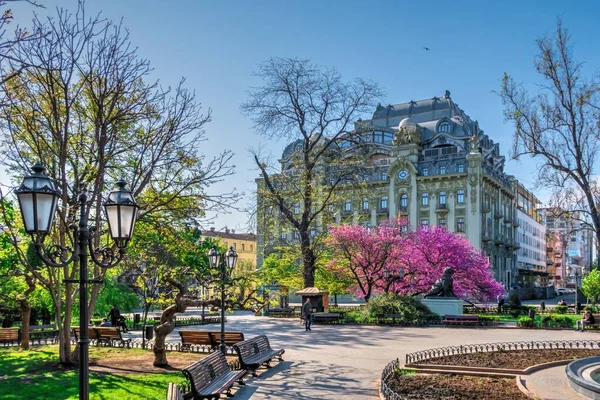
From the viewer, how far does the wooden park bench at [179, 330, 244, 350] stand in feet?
58.5

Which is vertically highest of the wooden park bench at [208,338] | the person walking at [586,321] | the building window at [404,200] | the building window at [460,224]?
the building window at [404,200]

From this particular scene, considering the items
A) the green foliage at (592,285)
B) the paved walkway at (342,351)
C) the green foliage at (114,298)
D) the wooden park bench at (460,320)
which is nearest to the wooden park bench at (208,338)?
the paved walkway at (342,351)

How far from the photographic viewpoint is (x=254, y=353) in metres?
14.6

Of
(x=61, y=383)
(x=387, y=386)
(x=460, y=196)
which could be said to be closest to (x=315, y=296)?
(x=61, y=383)

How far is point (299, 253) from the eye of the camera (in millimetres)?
37406

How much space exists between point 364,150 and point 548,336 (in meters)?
16.0

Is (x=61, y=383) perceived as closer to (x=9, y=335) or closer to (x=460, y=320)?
(x=9, y=335)

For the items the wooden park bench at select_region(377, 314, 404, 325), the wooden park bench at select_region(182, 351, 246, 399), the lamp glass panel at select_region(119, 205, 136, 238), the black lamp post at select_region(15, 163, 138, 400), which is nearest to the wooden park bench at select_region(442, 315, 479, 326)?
the wooden park bench at select_region(377, 314, 404, 325)

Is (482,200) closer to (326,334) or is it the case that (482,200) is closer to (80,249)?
(326,334)

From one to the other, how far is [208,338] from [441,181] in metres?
50.7

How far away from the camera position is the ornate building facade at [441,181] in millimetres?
62812

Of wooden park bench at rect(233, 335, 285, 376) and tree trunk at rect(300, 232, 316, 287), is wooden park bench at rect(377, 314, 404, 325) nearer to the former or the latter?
tree trunk at rect(300, 232, 316, 287)

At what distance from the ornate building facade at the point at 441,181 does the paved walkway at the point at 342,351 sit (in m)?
35.4

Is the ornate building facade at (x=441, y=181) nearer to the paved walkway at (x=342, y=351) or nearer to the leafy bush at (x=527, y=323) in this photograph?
the leafy bush at (x=527, y=323)
